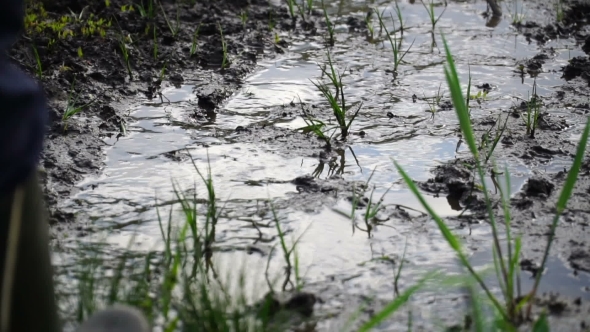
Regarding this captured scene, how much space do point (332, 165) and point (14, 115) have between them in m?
2.00

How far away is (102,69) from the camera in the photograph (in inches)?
161

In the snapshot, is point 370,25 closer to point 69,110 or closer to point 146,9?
point 146,9

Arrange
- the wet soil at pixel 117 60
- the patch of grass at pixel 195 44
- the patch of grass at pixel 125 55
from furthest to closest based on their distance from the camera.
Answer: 1. the patch of grass at pixel 195 44
2. the patch of grass at pixel 125 55
3. the wet soil at pixel 117 60

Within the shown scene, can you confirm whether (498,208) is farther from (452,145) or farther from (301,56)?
(301,56)

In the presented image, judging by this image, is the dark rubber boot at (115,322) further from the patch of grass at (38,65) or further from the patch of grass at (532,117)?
the patch of grass at (38,65)

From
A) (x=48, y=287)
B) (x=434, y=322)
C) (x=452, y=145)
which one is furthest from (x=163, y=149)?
(x=48, y=287)

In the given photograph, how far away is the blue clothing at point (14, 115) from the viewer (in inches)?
53.8

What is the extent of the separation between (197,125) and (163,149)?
0.30 meters

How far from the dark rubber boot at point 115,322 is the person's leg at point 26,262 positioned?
0.11 meters

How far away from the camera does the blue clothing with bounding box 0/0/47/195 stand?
1.37 m

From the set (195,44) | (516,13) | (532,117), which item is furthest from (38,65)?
(516,13)

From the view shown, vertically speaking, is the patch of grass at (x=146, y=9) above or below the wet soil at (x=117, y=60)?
above

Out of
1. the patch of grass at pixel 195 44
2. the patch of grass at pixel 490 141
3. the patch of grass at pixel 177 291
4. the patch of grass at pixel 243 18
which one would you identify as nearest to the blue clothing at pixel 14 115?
the patch of grass at pixel 177 291

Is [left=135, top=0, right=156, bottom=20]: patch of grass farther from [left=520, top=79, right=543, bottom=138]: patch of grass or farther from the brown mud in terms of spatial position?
[left=520, top=79, right=543, bottom=138]: patch of grass
